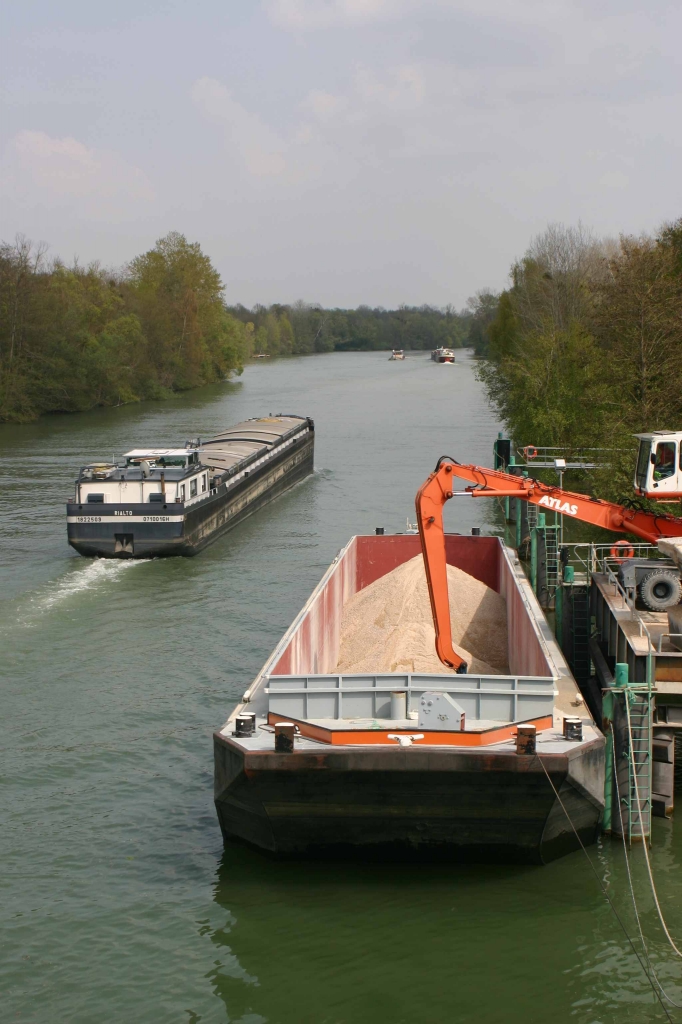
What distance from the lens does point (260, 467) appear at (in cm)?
3488

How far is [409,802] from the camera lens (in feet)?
32.9

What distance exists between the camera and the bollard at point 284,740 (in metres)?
9.88

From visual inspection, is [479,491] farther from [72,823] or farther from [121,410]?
[121,410]

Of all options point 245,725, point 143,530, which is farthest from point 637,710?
point 143,530

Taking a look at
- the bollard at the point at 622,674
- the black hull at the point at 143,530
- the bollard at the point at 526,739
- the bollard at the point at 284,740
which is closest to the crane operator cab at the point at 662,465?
the bollard at the point at 622,674

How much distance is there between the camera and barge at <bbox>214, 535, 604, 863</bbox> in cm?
983

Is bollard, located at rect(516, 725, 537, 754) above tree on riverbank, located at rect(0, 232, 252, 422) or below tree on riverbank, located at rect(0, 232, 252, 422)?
below

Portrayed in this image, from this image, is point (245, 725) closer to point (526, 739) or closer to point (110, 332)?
point (526, 739)

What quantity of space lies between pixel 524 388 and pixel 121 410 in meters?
36.4

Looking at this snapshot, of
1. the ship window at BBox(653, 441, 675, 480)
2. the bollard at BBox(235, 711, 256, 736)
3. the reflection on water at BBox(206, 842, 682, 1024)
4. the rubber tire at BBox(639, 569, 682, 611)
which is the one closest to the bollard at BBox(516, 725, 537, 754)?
the reflection on water at BBox(206, 842, 682, 1024)

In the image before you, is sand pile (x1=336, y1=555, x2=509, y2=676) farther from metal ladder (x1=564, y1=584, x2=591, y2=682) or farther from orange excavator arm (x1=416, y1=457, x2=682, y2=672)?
metal ladder (x1=564, y1=584, x2=591, y2=682)

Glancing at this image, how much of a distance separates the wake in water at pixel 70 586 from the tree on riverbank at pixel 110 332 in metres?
42.0

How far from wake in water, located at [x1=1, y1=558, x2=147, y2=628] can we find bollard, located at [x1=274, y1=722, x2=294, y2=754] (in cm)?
1141

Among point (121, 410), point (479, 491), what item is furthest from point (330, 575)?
point (121, 410)
